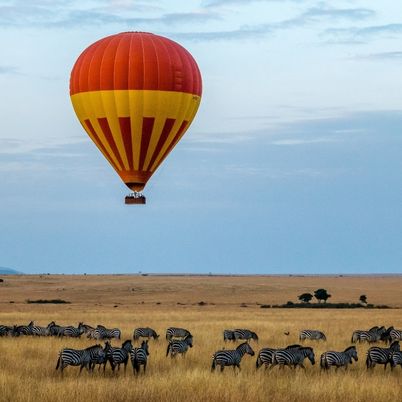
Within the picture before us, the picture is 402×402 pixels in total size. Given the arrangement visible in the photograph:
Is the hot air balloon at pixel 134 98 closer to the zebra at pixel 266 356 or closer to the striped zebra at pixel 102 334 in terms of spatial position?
the striped zebra at pixel 102 334

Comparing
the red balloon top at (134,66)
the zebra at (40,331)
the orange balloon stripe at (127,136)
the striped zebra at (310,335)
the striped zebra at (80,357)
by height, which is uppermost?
the red balloon top at (134,66)

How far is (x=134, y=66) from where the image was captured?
103 feet

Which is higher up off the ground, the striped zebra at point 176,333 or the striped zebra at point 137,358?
the striped zebra at point 176,333

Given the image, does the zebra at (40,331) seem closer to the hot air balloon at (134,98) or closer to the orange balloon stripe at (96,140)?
the hot air balloon at (134,98)

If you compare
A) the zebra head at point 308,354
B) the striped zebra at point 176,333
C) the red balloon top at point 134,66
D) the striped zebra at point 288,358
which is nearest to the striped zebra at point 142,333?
the striped zebra at point 176,333

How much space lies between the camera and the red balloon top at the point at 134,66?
31344 millimetres

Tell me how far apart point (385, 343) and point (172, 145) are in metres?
11.4

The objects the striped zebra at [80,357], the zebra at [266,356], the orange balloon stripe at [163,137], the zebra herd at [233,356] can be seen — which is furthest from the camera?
the orange balloon stripe at [163,137]

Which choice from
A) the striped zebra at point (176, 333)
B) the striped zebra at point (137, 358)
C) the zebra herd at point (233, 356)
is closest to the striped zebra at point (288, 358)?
the zebra herd at point (233, 356)

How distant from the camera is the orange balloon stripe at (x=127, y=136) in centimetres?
3161

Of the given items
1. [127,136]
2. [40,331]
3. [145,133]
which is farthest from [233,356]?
[127,136]

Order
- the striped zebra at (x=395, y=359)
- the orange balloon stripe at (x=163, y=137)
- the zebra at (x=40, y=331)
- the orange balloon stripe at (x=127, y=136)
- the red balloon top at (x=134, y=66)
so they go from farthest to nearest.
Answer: the orange balloon stripe at (x=163, y=137) < the orange balloon stripe at (x=127, y=136) < the red balloon top at (x=134, y=66) < the zebra at (x=40, y=331) < the striped zebra at (x=395, y=359)

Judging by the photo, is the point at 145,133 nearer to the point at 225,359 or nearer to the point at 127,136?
the point at 127,136

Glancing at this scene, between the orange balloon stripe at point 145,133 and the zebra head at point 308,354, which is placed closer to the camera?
the zebra head at point 308,354
